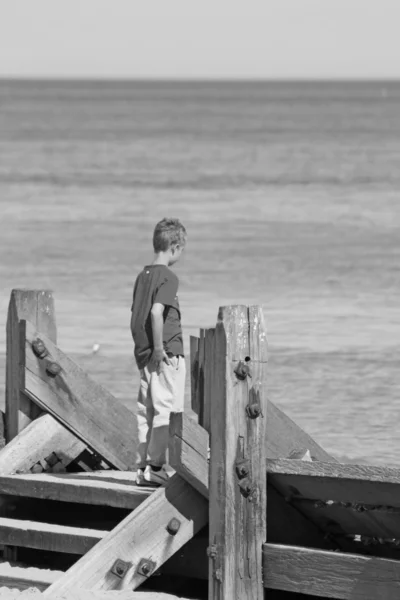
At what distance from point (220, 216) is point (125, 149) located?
31.4 m

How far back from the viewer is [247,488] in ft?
17.9

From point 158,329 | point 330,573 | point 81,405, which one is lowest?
point 330,573

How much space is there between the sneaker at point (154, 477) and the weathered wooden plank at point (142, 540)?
322 millimetres

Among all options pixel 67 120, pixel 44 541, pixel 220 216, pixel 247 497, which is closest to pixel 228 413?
pixel 247 497

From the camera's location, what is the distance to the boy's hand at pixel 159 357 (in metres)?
6.21

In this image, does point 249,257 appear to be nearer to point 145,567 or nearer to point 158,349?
point 158,349

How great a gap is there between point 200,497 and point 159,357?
728 millimetres

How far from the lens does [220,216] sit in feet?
98.7

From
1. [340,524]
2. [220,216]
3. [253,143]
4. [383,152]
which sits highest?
[253,143]

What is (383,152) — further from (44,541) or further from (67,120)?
(44,541)

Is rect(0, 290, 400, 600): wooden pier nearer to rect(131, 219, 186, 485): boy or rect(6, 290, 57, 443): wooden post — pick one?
rect(6, 290, 57, 443): wooden post

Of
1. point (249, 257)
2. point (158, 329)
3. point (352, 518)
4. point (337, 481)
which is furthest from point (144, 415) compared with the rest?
point (249, 257)

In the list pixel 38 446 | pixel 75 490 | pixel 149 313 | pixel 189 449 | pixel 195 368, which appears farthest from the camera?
pixel 38 446

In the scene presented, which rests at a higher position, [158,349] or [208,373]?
[158,349]
